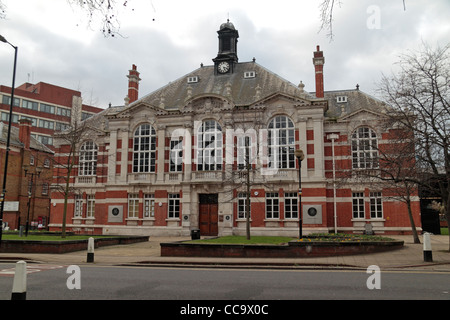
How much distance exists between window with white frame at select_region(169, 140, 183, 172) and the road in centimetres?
2142

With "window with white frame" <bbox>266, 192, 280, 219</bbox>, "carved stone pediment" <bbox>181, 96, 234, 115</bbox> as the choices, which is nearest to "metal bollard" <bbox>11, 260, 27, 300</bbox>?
"window with white frame" <bbox>266, 192, 280, 219</bbox>

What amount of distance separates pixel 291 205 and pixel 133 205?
13.9m

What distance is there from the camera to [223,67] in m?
38.3

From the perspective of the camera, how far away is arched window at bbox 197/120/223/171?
33.3 m

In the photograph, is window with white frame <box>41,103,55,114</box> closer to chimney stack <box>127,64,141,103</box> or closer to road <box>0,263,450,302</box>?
chimney stack <box>127,64,141,103</box>

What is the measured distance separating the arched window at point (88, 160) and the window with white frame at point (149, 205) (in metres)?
6.72

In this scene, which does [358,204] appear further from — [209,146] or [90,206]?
[90,206]

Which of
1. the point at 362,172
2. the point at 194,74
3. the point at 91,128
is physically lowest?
the point at 362,172

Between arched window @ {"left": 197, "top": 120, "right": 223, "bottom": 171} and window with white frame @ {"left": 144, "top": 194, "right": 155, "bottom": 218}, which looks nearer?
arched window @ {"left": 197, "top": 120, "right": 223, "bottom": 171}

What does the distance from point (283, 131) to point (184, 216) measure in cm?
1089
